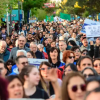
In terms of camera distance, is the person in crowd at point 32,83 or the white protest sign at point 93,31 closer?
the person in crowd at point 32,83

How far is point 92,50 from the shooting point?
11859 millimetres

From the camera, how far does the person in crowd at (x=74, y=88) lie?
415cm

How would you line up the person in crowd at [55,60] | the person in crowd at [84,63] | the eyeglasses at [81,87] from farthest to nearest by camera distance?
the person in crowd at [55,60] → the person in crowd at [84,63] → the eyeglasses at [81,87]

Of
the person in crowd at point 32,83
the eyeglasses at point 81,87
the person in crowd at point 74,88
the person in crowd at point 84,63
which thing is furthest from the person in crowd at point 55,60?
the eyeglasses at point 81,87

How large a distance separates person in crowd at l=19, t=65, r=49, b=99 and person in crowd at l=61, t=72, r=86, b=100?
47.6 inches

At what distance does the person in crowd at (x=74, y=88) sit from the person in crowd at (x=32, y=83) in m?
1.21

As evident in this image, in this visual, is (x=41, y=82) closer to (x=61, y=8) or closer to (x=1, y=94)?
(x=1, y=94)

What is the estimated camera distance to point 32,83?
555 centimetres

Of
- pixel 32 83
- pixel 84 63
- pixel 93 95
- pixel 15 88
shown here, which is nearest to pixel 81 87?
pixel 15 88

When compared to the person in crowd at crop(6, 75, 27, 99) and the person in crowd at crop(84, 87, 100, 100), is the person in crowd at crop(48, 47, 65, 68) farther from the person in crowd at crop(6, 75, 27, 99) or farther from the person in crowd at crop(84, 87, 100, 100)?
the person in crowd at crop(84, 87, 100, 100)

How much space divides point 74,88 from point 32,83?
149 cm

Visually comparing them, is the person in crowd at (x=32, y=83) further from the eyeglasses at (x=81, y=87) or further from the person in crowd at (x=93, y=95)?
the person in crowd at (x=93, y=95)

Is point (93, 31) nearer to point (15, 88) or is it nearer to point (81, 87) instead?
point (15, 88)

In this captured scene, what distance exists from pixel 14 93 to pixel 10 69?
4.37 metres
